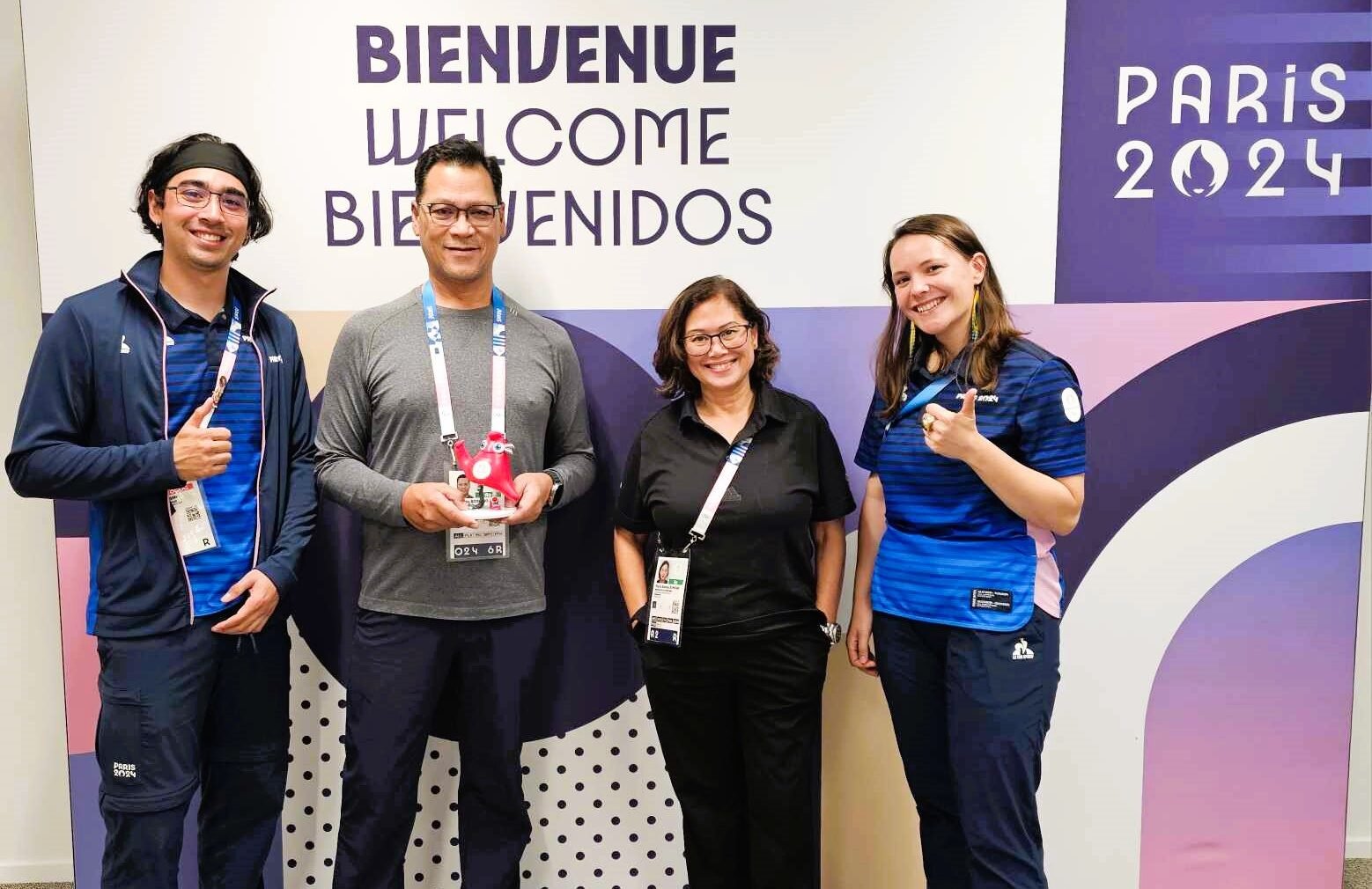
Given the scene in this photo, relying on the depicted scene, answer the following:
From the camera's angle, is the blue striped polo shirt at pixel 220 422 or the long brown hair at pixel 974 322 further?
the blue striped polo shirt at pixel 220 422

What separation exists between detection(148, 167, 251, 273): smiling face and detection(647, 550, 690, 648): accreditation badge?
1.19 m

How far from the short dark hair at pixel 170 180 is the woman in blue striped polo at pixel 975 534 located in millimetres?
1441

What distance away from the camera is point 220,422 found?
2.05 m

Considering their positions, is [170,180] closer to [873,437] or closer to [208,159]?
[208,159]

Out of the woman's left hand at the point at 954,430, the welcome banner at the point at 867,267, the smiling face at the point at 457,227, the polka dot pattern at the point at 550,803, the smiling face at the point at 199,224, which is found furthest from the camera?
the polka dot pattern at the point at 550,803

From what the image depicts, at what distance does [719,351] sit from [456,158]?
2.43ft

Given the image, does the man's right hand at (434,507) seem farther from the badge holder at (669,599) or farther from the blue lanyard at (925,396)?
the blue lanyard at (925,396)

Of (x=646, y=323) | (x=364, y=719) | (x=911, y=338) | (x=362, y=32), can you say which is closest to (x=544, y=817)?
(x=364, y=719)

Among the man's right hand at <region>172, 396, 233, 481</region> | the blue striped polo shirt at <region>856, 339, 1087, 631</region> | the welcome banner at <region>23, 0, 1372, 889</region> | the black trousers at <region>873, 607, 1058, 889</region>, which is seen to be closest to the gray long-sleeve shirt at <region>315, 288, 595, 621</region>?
the man's right hand at <region>172, 396, 233, 481</region>

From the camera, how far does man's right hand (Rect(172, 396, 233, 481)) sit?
Result: 1937 millimetres

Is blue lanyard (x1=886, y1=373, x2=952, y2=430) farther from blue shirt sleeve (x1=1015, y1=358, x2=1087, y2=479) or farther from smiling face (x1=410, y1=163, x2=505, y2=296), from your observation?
smiling face (x1=410, y1=163, x2=505, y2=296)

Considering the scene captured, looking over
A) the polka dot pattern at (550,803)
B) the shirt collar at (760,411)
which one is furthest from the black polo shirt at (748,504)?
the polka dot pattern at (550,803)

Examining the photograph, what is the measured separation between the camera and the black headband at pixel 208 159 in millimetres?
2025

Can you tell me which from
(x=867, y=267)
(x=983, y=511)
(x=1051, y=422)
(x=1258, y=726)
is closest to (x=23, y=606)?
(x=867, y=267)
